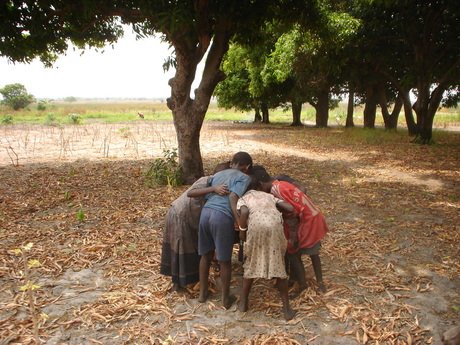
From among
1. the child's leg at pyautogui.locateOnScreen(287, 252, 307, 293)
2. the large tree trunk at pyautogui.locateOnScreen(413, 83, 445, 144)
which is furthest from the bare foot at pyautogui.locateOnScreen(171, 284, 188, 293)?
the large tree trunk at pyautogui.locateOnScreen(413, 83, 445, 144)

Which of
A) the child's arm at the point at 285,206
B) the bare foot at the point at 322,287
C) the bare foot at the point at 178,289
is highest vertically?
the child's arm at the point at 285,206

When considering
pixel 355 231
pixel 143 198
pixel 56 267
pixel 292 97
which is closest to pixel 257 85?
pixel 292 97

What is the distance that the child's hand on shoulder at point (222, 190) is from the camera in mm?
3062

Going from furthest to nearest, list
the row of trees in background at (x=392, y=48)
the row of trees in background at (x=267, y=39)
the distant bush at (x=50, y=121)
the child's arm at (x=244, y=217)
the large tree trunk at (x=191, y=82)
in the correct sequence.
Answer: the distant bush at (x=50, y=121), the row of trees in background at (x=392, y=48), the large tree trunk at (x=191, y=82), the row of trees in background at (x=267, y=39), the child's arm at (x=244, y=217)

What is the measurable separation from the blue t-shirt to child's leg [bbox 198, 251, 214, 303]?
1.43 feet

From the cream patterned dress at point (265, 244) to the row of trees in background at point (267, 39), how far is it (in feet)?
12.0

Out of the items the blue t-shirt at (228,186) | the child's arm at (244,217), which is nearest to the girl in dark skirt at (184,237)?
the blue t-shirt at (228,186)

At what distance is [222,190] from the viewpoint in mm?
3076

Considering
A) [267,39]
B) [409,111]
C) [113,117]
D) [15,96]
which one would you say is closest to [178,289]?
[267,39]

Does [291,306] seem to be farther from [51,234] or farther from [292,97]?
[292,97]

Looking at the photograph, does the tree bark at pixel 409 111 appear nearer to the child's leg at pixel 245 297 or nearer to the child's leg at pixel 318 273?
the child's leg at pixel 318 273

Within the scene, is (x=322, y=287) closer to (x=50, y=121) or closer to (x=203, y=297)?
(x=203, y=297)

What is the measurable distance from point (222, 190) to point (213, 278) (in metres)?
1.15

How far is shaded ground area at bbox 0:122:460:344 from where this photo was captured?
112 inches
